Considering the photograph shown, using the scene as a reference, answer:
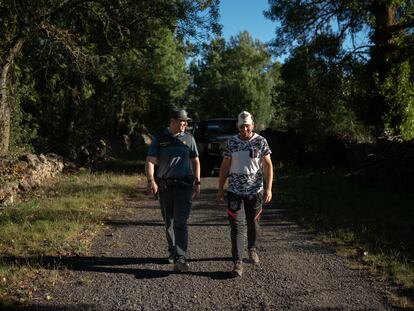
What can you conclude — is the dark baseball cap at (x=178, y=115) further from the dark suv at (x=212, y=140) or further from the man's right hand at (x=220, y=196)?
the dark suv at (x=212, y=140)

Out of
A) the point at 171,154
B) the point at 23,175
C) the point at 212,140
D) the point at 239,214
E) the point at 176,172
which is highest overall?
the point at 212,140

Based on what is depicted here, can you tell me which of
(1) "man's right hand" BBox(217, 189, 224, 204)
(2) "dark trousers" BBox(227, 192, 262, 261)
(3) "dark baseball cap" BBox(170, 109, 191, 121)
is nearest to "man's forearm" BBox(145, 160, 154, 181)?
(3) "dark baseball cap" BBox(170, 109, 191, 121)

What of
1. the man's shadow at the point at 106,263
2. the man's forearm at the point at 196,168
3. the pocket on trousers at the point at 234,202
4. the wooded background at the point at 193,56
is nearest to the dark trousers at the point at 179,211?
the man's forearm at the point at 196,168

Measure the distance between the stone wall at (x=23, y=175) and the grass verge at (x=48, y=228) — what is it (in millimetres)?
474

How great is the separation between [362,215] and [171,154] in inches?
189

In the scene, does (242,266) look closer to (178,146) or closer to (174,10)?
(178,146)

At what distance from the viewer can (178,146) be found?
19.5 feet

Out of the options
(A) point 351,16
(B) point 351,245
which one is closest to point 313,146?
(A) point 351,16

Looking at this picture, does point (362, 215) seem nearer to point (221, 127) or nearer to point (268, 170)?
point (268, 170)

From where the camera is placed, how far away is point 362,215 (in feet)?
30.2

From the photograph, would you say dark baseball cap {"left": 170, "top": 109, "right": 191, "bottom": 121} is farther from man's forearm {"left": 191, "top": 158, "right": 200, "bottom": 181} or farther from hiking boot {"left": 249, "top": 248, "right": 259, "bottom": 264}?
hiking boot {"left": 249, "top": 248, "right": 259, "bottom": 264}

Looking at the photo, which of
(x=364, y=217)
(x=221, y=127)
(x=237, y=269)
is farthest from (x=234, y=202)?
(x=221, y=127)

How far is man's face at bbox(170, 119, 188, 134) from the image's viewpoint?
5891 millimetres

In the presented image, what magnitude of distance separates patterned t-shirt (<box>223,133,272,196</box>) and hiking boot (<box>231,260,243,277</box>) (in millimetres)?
805
